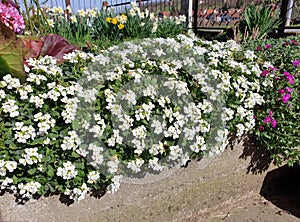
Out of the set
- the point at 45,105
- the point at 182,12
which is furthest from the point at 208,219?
the point at 182,12

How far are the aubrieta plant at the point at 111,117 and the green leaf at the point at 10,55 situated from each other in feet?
0.24

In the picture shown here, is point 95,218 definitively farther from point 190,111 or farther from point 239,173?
point 239,173

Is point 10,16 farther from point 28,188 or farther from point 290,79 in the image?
point 290,79

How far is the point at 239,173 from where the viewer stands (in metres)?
2.17

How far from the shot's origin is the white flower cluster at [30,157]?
1.42 meters

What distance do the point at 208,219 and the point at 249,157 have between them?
523 millimetres

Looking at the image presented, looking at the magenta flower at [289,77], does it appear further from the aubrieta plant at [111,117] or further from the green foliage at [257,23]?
the green foliage at [257,23]

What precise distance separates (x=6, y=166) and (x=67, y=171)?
0.90 ft

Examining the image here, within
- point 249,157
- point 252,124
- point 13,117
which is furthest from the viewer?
point 249,157

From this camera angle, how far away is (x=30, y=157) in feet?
4.69

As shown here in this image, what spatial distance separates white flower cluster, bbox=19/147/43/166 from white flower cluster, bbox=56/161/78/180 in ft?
0.37

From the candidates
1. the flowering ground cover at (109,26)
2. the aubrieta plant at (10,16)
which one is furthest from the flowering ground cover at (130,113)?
the flowering ground cover at (109,26)

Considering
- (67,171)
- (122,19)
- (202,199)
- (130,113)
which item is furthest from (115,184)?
(122,19)

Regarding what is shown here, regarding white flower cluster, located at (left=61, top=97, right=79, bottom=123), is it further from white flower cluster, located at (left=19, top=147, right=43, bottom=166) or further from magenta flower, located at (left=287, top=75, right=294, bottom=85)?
magenta flower, located at (left=287, top=75, right=294, bottom=85)
